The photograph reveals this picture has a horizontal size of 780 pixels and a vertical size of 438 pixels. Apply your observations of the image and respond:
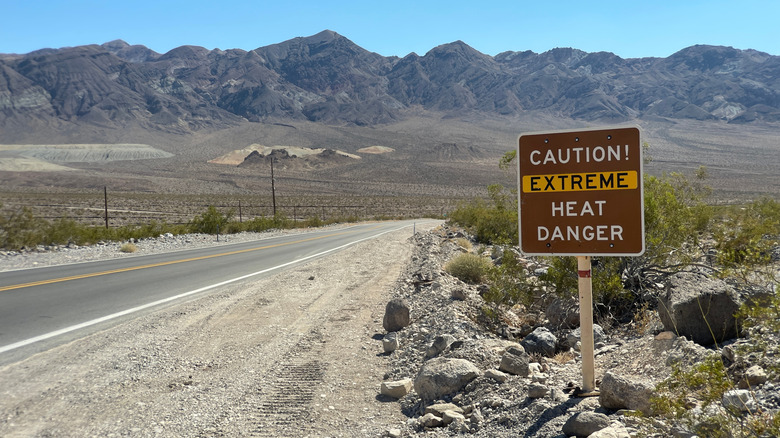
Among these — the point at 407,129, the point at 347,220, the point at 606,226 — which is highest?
the point at 407,129

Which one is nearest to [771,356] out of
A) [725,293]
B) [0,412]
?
[725,293]

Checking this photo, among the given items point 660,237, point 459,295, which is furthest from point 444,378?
point 459,295

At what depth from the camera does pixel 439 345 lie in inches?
258

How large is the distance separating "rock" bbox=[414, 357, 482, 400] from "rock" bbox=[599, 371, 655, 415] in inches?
→ 56.3

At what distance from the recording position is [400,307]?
8305mm

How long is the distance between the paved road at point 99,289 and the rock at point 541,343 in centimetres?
565

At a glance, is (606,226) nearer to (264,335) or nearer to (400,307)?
(400,307)

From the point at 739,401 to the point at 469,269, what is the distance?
28.4 ft

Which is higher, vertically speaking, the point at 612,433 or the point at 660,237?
the point at 660,237

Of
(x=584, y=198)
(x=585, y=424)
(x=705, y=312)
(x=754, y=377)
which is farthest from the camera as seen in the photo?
(x=705, y=312)

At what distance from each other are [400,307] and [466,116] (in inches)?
7724

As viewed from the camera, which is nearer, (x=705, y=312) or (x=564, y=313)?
(x=705, y=312)

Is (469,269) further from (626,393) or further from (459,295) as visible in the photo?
(626,393)

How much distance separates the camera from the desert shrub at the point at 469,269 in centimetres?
1210
